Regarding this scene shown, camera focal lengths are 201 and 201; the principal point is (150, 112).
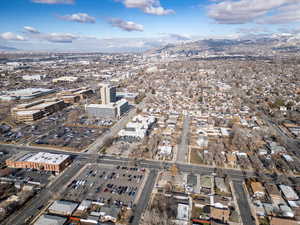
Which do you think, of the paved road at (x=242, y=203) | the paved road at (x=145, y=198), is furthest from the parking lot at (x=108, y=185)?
the paved road at (x=242, y=203)

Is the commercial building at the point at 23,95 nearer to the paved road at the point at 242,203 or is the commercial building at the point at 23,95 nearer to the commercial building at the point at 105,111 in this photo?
the commercial building at the point at 105,111

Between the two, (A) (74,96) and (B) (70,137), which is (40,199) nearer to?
(B) (70,137)

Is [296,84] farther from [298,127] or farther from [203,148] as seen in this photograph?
[203,148]

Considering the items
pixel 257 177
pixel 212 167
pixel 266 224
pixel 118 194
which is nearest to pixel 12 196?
pixel 118 194

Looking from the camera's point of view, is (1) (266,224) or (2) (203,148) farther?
(2) (203,148)

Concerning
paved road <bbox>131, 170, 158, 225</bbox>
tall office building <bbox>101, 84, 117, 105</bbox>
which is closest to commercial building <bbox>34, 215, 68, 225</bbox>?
paved road <bbox>131, 170, 158, 225</bbox>
